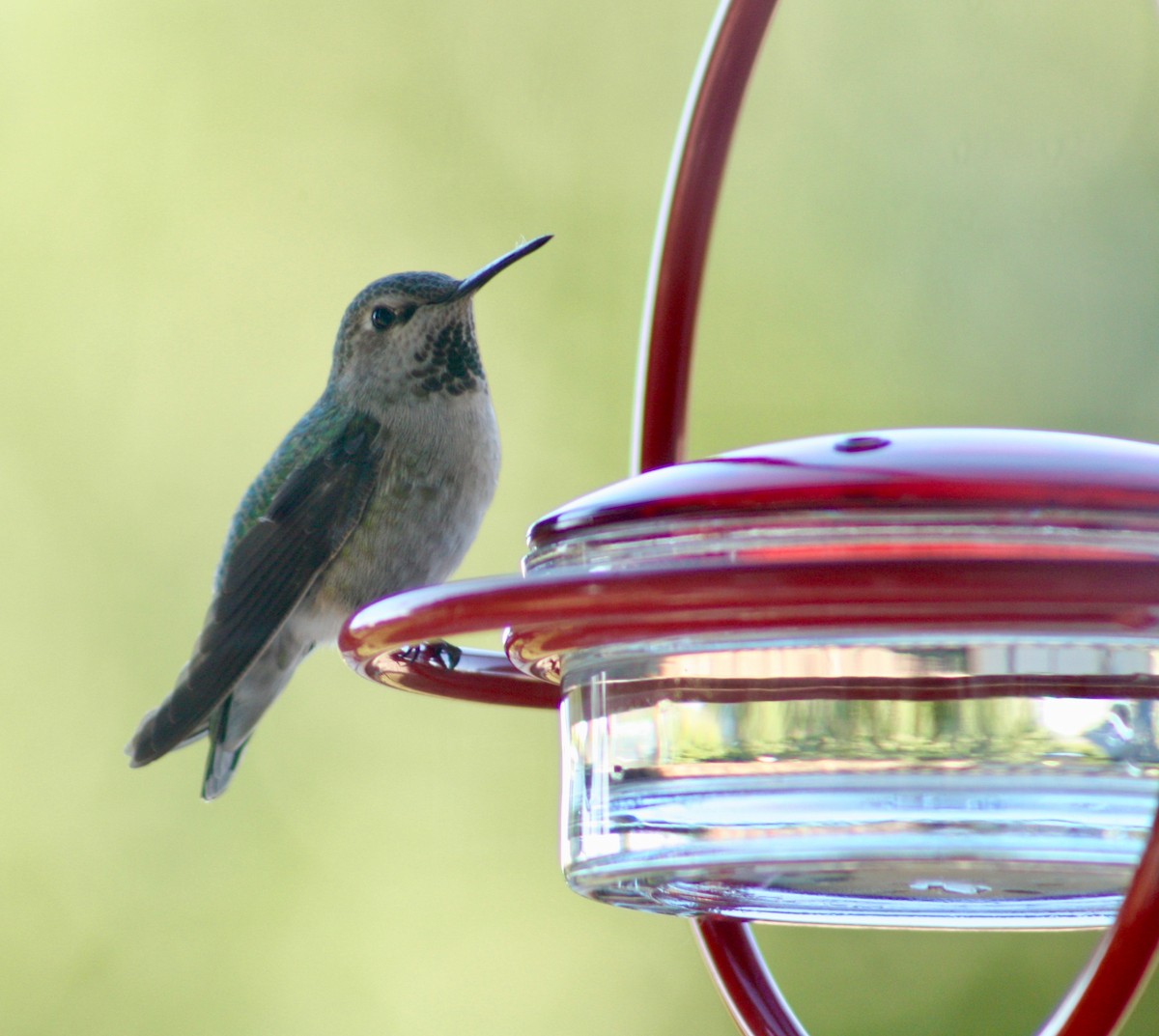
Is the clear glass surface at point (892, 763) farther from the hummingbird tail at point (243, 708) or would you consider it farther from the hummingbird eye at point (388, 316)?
the hummingbird eye at point (388, 316)

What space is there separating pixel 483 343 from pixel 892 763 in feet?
13.6

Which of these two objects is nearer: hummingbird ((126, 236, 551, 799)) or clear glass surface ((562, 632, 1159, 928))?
clear glass surface ((562, 632, 1159, 928))

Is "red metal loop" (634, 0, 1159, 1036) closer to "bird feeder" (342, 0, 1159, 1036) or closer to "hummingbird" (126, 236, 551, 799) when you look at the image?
"hummingbird" (126, 236, 551, 799)

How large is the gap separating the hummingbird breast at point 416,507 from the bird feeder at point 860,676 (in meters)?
0.95

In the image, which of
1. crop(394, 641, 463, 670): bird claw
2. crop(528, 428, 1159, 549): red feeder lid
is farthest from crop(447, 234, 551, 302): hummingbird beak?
crop(528, 428, 1159, 549): red feeder lid

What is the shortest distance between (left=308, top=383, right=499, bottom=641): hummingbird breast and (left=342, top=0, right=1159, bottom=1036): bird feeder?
0.95m

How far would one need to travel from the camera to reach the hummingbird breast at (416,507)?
8.06 feet

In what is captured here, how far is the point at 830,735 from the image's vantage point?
4.14 ft

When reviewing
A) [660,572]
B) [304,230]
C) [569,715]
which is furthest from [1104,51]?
[660,572]

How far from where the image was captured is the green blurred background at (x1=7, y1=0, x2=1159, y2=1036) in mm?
4949

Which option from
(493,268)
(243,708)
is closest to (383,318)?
(493,268)

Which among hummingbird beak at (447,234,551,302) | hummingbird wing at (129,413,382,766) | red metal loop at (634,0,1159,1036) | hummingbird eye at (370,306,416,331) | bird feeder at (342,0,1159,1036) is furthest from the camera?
hummingbird eye at (370,306,416,331)

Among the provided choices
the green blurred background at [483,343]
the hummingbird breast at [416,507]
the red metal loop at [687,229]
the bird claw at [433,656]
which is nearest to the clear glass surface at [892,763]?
the bird claw at [433,656]

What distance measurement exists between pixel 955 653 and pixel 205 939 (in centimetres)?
414
